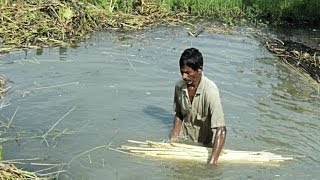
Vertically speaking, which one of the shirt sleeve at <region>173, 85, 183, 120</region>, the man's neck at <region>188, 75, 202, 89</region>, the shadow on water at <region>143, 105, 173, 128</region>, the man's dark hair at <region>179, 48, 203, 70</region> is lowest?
the shadow on water at <region>143, 105, 173, 128</region>

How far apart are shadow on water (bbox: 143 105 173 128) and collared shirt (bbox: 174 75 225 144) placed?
1302 millimetres

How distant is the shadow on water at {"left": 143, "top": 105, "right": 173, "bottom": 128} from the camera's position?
7.40 m

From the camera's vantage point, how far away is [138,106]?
25.6ft

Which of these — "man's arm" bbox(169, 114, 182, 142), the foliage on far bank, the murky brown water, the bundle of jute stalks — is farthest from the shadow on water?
the foliage on far bank

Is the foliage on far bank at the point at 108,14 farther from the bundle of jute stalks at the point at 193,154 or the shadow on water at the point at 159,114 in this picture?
the bundle of jute stalks at the point at 193,154

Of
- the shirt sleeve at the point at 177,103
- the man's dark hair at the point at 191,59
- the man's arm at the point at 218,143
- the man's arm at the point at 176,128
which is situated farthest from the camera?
the man's arm at the point at 176,128

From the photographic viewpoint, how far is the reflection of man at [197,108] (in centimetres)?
526

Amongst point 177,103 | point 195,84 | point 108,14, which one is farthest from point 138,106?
point 108,14

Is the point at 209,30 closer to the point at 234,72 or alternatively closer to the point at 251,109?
the point at 234,72

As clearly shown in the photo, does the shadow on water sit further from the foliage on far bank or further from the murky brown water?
the foliage on far bank

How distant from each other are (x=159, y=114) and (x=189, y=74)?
2.36 meters

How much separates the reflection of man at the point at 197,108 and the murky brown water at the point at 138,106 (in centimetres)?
37

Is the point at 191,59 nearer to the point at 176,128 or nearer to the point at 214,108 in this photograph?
the point at 214,108

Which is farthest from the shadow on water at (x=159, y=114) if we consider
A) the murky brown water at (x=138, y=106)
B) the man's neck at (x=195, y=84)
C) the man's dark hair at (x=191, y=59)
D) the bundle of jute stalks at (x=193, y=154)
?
the man's dark hair at (x=191, y=59)
